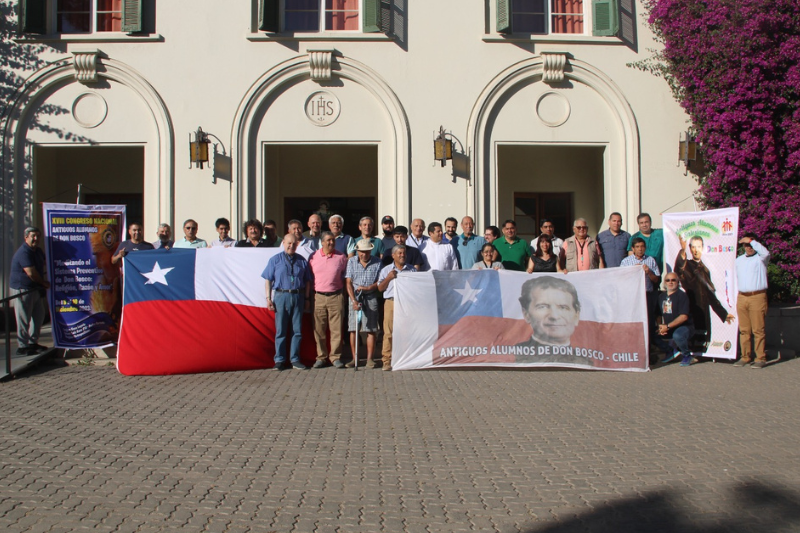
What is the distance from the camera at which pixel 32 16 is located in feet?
43.2

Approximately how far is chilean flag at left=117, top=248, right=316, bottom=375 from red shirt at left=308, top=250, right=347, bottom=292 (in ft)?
1.97

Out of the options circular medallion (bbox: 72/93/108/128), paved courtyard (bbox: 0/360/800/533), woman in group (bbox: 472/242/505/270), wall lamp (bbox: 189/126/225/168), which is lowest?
paved courtyard (bbox: 0/360/800/533)

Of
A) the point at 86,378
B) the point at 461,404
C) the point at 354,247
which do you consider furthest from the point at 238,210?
the point at 461,404

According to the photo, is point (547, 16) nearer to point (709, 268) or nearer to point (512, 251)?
point (512, 251)

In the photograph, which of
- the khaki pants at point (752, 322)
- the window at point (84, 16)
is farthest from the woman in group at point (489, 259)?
the window at point (84, 16)

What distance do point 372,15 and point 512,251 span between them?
5742 millimetres

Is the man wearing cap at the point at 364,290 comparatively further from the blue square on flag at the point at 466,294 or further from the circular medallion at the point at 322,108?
the circular medallion at the point at 322,108

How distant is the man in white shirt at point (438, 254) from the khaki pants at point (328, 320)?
1617 mm

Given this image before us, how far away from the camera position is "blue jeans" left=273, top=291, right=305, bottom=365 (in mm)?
9578

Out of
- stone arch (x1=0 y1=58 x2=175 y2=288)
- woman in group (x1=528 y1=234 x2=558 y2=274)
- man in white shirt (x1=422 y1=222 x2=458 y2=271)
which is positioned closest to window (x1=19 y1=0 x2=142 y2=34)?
stone arch (x1=0 y1=58 x2=175 y2=288)

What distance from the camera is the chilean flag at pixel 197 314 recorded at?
30.7 feet

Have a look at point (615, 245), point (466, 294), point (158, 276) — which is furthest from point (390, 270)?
point (615, 245)

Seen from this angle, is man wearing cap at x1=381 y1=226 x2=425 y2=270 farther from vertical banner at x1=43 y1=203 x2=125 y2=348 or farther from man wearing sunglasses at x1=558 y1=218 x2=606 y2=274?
vertical banner at x1=43 y1=203 x2=125 y2=348

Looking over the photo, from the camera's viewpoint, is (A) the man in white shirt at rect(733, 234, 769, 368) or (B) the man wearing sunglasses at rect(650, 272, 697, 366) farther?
(B) the man wearing sunglasses at rect(650, 272, 697, 366)
